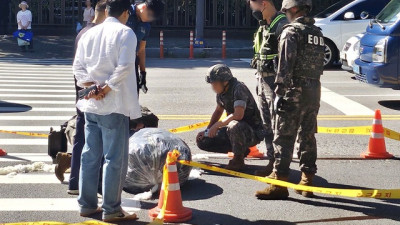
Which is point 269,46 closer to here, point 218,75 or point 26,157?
point 218,75

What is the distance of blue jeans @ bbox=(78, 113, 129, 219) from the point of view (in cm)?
624

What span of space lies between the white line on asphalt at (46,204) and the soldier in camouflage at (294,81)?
3.90 ft

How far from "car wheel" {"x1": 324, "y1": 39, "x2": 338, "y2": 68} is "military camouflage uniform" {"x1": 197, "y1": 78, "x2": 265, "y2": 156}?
37.5ft

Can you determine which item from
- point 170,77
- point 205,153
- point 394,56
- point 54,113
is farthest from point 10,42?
point 205,153

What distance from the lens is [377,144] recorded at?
30.2 feet

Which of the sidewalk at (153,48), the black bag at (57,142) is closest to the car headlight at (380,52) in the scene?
the black bag at (57,142)

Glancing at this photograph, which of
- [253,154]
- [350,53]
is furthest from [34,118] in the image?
[350,53]

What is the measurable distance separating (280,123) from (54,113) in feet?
21.7

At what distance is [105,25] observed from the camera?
20.5 feet

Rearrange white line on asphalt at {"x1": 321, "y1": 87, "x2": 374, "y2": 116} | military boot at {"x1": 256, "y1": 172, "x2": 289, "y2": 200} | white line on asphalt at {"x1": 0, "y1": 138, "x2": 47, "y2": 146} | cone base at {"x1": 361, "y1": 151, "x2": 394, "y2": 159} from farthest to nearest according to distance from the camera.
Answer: white line on asphalt at {"x1": 321, "y1": 87, "x2": 374, "y2": 116}, white line on asphalt at {"x1": 0, "y1": 138, "x2": 47, "y2": 146}, cone base at {"x1": 361, "y1": 151, "x2": 394, "y2": 159}, military boot at {"x1": 256, "y1": 172, "x2": 289, "y2": 200}

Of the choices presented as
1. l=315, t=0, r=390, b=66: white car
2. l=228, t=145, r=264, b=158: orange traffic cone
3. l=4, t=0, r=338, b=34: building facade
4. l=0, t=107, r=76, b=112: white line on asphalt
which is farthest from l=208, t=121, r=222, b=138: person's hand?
l=4, t=0, r=338, b=34: building facade

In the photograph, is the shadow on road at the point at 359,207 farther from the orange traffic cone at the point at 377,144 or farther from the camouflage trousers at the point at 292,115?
the orange traffic cone at the point at 377,144

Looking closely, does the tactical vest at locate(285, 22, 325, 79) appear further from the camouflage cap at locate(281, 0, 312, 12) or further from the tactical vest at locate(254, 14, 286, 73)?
the tactical vest at locate(254, 14, 286, 73)

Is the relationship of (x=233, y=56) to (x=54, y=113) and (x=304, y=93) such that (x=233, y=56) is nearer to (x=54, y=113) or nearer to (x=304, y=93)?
(x=54, y=113)
